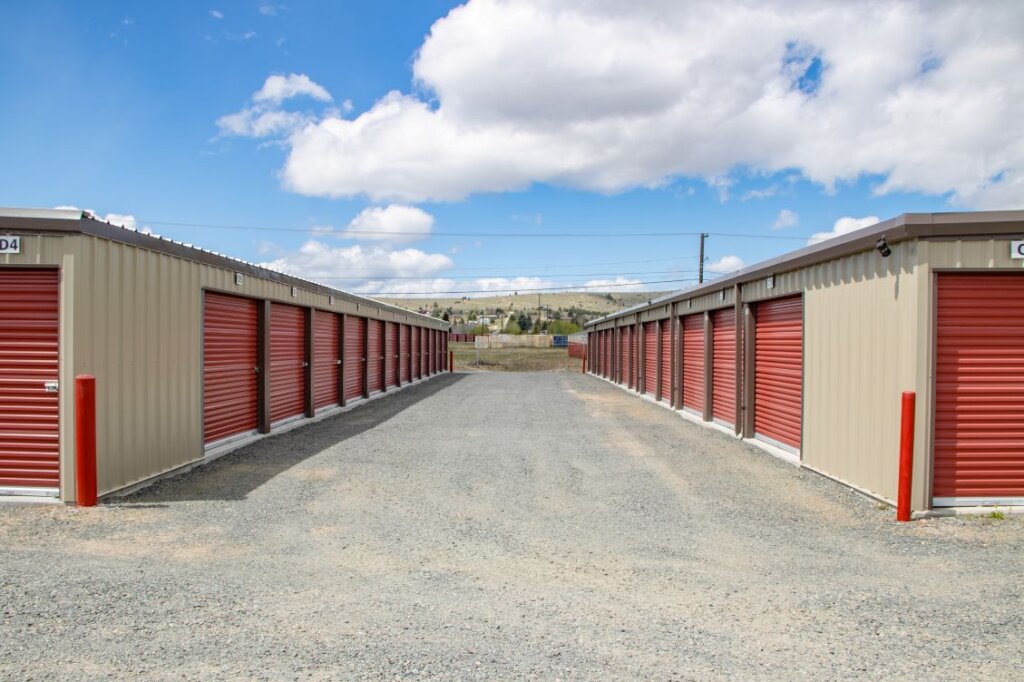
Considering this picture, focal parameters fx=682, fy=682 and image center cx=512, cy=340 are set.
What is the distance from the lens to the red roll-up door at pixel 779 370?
10.6 metres

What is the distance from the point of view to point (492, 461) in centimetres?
1006

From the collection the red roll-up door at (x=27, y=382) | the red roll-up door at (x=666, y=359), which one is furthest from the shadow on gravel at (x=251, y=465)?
the red roll-up door at (x=666, y=359)

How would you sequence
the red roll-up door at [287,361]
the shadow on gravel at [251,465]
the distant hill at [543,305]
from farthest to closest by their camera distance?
the distant hill at [543,305] < the red roll-up door at [287,361] < the shadow on gravel at [251,465]

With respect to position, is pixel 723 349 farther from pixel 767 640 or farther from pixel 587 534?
pixel 767 640

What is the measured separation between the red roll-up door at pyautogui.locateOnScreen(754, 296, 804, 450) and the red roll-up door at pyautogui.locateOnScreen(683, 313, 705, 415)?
11.0 ft

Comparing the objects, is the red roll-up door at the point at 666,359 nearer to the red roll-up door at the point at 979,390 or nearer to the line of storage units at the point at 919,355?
the line of storage units at the point at 919,355

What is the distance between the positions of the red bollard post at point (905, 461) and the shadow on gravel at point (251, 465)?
277 inches

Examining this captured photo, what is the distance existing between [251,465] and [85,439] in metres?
2.80

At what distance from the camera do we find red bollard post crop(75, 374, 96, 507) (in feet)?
23.4

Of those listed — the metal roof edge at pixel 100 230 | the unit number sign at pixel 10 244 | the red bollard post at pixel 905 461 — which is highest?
the metal roof edge at pixel 100 230

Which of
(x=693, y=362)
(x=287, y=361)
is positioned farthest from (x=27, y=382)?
(x=693, y=362)

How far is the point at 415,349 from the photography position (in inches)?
1228

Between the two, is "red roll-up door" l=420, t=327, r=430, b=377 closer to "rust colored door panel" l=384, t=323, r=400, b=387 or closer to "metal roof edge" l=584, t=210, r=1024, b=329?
"rust colored door panel" l=384, t=323, r=400, b=387

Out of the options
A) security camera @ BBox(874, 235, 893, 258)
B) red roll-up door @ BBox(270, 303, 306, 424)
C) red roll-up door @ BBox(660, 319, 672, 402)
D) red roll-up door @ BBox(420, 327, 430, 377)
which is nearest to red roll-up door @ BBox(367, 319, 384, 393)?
red roll-up door @ BBox(270, 303, 306, 424)
